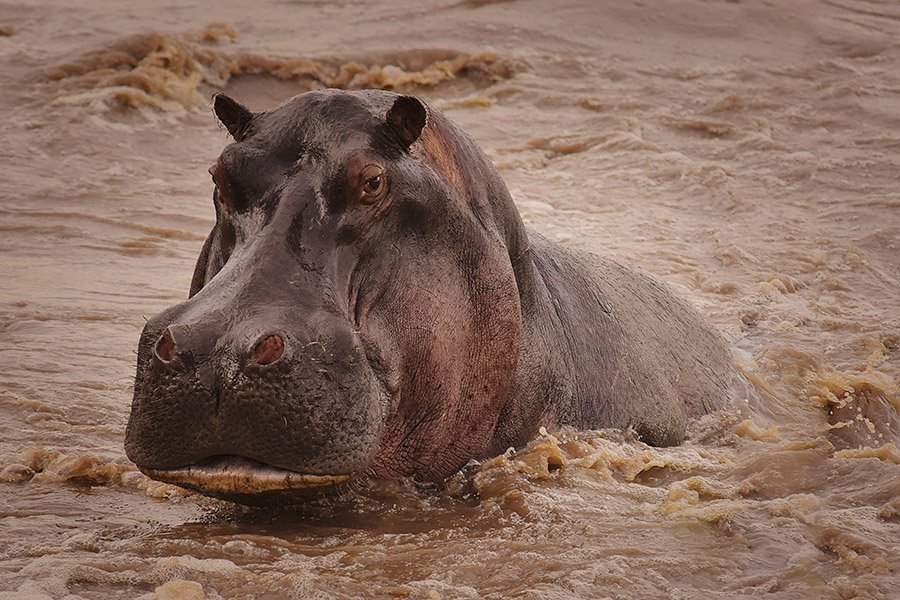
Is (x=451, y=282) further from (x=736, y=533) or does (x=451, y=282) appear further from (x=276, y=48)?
(x=276, y=48)

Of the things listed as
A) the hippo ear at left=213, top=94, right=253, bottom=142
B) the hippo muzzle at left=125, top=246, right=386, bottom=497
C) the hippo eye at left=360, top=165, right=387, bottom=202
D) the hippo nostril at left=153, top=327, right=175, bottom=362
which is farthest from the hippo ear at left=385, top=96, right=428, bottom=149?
the hippo nostril at left=153, top=327, right=175, bottom=362

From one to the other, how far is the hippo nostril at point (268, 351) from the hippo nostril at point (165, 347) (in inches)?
9.5

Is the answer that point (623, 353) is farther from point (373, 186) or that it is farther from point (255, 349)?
point (255, 349)

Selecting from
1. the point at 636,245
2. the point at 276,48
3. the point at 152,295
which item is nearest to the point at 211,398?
the point at 152,295

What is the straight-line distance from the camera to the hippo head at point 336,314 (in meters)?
3.83

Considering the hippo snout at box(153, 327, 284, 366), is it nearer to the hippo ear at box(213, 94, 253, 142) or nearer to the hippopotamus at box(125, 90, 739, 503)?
the hippopotamus at box(125, 90, 739, 503)

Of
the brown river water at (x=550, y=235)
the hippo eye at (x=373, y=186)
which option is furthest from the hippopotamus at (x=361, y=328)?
the brown river water at (x=550, y=235)

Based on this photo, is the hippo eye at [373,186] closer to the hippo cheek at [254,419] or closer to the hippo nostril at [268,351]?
the hippo cheek at [254,419]

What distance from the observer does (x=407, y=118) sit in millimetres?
4480

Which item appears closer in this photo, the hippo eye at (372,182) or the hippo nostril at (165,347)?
the hippo nostril at (165,347)

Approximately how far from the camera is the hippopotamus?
3.84m

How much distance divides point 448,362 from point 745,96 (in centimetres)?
1012

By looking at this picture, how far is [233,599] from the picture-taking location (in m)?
3.74

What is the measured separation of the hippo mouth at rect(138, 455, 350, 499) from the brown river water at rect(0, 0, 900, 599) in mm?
240
